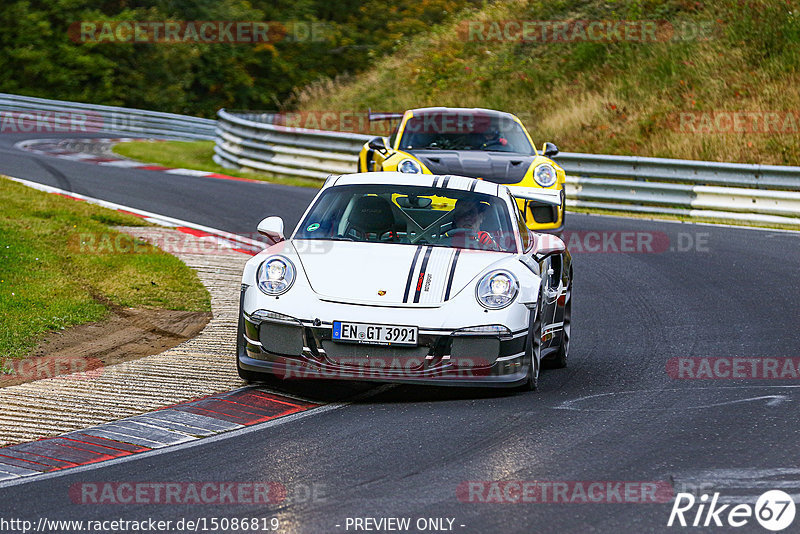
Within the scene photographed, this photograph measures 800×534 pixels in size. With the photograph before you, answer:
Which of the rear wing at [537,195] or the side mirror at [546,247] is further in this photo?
the rear wing at [537,195]

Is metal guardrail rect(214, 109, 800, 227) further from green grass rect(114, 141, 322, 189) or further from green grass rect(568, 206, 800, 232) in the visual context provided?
green grass rect(114, 141, 322, 189)

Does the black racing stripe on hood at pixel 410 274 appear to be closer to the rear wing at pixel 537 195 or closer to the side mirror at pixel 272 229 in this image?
the side mirror at pixel 272 229

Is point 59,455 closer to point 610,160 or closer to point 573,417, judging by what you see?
point 573,417

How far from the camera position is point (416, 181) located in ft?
27.5

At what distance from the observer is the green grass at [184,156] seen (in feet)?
73.0

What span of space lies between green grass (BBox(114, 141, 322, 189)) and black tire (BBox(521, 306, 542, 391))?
13.6 metres

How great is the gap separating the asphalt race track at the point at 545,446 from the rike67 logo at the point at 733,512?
0.06 meters

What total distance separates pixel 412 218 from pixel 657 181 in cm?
1205

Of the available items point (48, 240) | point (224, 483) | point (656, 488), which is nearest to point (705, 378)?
point (656, 488)

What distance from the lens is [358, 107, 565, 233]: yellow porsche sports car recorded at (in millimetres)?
13344

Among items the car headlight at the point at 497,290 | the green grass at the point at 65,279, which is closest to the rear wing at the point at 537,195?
the green grass at the point at 65,279

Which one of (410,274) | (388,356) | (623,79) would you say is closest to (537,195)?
(410,274)

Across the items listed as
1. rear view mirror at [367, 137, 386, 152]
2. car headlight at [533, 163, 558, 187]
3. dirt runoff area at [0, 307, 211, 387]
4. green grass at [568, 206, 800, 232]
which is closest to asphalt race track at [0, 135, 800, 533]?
dirt runoff area at [0, 307, 211, 387]

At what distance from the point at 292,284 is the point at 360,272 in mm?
429
